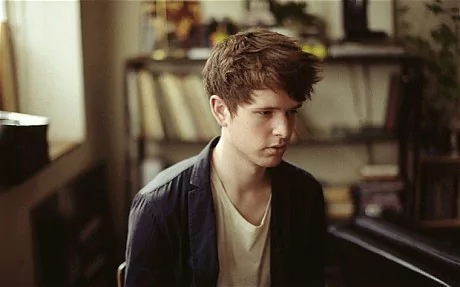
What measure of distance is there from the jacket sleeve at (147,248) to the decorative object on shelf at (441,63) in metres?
2.07

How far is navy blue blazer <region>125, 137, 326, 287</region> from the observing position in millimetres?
1681

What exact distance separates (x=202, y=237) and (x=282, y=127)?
1.10 feet

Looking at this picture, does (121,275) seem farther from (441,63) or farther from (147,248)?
(441,63)

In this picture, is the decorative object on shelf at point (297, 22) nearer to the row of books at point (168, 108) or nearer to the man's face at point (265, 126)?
the row of books at point (168, 108)

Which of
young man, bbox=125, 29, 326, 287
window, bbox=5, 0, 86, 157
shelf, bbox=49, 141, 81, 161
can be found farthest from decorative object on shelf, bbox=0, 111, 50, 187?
young man, bbox=125, 29, 326, 287

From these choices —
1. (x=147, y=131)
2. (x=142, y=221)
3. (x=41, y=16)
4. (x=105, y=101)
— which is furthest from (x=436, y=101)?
(x=142, y=221)

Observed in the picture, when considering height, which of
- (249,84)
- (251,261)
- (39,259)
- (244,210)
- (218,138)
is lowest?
(39,259)

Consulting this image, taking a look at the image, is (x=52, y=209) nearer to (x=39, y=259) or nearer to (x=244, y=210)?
(x=39, y=259)

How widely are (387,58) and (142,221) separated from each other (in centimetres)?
193

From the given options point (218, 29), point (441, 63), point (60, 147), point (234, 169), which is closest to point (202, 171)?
point (234, 169)

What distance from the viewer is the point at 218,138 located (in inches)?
74.4

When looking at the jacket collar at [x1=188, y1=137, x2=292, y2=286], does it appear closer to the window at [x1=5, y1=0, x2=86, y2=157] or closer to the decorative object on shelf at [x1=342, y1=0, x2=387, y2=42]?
the window at [x1=5, y1=0, x2=86, y2=157]

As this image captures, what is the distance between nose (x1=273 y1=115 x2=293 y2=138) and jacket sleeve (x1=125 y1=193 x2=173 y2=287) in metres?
0.34

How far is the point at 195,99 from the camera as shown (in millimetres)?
3369
